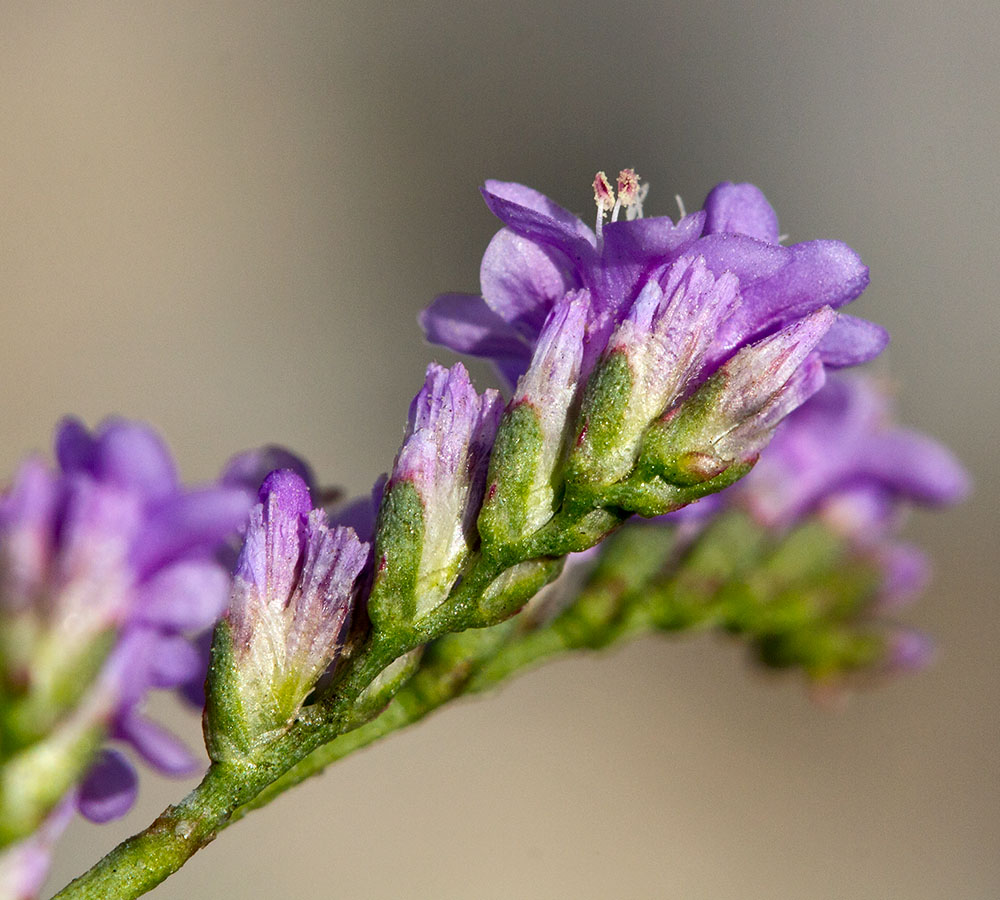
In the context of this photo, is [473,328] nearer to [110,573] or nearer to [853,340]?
[853,340]

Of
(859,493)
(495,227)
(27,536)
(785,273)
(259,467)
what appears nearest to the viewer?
(27,536)

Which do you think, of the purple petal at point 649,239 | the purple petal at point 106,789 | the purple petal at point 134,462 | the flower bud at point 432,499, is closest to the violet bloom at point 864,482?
the purple petal at point 649,239

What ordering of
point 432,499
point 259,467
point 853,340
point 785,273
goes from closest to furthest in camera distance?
1. point 432,499
2. point 785,273
3. point 853,340
4. point 259,467

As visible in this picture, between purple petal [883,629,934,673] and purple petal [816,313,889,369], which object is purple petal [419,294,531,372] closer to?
purple petal [816,313,889,369]

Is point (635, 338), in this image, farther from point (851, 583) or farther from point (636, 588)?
point (851, 583)

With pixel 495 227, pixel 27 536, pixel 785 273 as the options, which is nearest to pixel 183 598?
pixel 27 536
